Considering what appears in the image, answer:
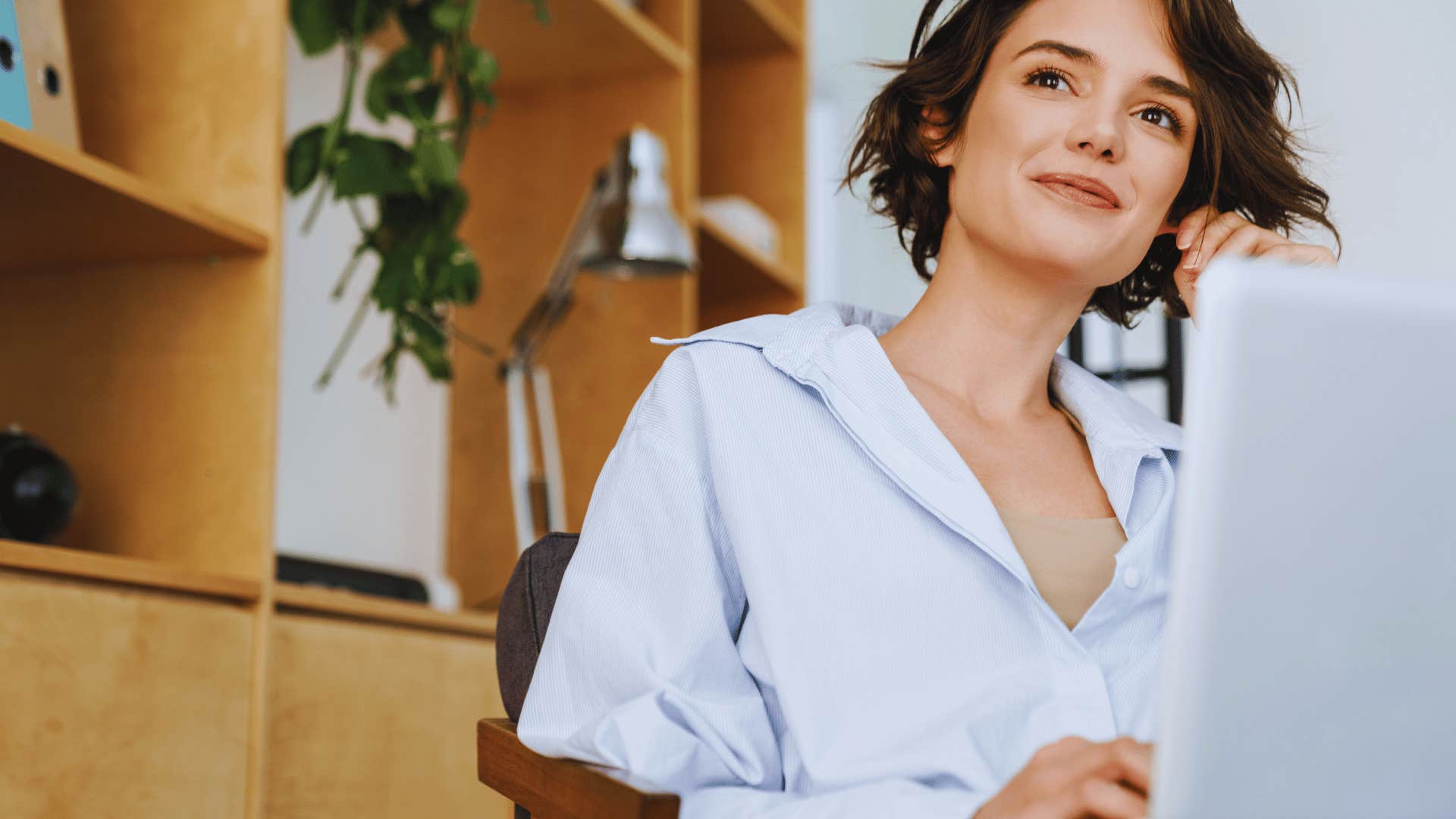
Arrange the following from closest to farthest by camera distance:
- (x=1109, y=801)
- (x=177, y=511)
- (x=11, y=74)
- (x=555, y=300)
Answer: (x=1109, y=801)
(x=11, y=74)
(x=177, y=511)
(x=555, y=300)

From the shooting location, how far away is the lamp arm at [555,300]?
232 centimetres

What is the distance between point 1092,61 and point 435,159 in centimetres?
97

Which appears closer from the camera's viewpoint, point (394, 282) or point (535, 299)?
point (394, 282)

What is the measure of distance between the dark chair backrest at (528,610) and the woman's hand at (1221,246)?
58 cm

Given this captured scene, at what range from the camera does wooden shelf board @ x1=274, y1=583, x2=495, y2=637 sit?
5.57ft

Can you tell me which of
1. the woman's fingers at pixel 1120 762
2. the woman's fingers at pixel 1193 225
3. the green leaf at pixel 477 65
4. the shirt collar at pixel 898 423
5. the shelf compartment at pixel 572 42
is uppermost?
the shelf compartment at pixel 572 42

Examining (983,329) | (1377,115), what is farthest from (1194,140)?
(1377,115)

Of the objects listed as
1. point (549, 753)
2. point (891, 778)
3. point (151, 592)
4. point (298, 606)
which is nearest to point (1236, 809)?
point (891, 778)

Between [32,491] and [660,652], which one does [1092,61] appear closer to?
Result: [660,652]

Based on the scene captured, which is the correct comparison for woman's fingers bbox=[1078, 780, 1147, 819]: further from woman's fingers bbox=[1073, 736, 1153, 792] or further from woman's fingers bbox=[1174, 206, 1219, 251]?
woman's fingers bbox=[1174, 206, 1219, 251]

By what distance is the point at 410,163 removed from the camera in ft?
6.17

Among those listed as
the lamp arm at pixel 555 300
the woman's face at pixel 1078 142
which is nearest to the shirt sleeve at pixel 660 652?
the woman's face at pixel 1078 142

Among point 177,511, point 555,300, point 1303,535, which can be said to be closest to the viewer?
point 1303,535

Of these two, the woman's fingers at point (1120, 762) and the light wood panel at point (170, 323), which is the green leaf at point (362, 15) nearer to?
the light wood panel at point (170, 323)
